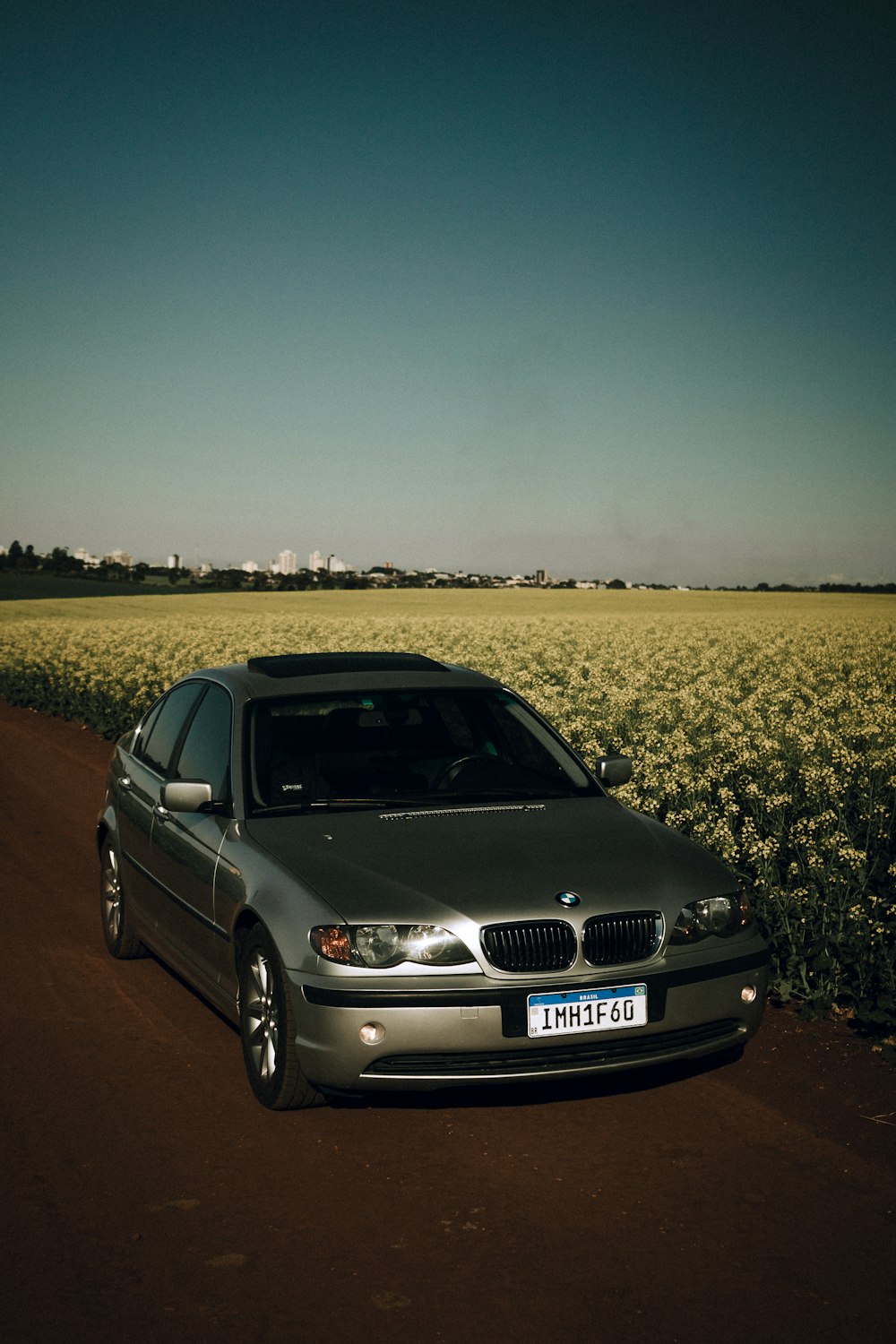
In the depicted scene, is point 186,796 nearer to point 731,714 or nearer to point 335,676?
point 335,676

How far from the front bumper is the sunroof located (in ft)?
6.68

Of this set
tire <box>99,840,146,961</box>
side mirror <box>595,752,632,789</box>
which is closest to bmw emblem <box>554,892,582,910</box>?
side mirror <box>595,752,632,789</box>

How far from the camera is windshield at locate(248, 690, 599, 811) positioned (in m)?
5.39

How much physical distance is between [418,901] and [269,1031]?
814 mm

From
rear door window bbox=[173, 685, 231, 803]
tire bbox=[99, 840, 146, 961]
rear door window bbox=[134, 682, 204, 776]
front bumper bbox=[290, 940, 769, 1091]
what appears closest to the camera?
front bumper bbox=[290, 940, 769, 1091]

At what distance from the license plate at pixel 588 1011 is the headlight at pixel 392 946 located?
0.99ft

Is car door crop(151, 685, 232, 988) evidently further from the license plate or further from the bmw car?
the license plate

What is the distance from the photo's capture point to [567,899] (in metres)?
4.30

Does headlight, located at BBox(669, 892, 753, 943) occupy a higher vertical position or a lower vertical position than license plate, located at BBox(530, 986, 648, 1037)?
higher

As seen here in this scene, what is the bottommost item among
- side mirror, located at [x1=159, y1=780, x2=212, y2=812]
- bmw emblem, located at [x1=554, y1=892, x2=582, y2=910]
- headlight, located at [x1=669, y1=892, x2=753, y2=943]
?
headlight, located at [x1=669, y1=892, x2=753, y2=943]

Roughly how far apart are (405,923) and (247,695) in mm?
1801

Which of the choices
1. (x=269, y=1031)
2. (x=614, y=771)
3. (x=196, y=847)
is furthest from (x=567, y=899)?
(x=196, y=847)

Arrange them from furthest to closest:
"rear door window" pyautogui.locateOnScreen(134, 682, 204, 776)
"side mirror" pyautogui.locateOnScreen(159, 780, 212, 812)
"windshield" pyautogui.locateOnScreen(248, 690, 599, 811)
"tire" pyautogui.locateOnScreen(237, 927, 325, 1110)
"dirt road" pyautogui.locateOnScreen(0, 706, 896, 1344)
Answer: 1. "rear door window" pyautogui.locateOnScreen(134, 682, 204, 776)
2. "windshield" pyautogui.locateOnScreen(248, 690, 599, 811)
3. "side mirror" pyautogui.locateOnScreen(159, 780, 212, 812)
4. "tire" pyautogui.locateOnScreen(237, 927, 325, 1110)
5. "dirt road" pyautogui.locateOnScreen(0, 706, 896, 1344)

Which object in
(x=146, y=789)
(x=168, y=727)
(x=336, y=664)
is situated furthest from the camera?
(x=168, y=727)
